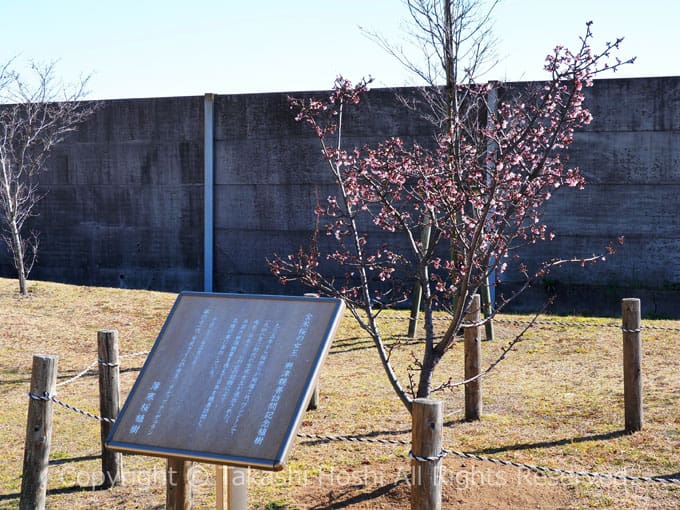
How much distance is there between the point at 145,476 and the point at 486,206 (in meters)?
3.03

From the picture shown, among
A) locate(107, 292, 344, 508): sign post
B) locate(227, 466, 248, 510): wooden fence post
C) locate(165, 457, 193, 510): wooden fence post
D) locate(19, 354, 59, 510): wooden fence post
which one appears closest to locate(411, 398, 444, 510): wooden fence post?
locate(107, 292, 344, 508): sign post

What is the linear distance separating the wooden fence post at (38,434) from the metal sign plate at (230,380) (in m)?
1.01

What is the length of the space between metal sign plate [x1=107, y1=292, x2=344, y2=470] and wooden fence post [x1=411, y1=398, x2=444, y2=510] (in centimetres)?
51

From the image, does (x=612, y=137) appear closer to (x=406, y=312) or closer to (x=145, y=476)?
(x=406, y=312)

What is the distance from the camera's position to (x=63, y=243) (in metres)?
15.0

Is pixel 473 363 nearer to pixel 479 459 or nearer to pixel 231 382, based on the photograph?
pixel 479 459

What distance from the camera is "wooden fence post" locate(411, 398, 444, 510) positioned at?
3541 millimetres

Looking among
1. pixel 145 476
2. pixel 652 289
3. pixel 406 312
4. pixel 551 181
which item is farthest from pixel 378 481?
pixel 652 289

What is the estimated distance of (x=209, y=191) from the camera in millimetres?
13938

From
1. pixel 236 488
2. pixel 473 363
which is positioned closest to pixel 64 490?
pixel 236 488

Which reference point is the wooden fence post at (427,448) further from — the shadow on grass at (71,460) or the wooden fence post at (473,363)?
the shadow on grass at (71,460)

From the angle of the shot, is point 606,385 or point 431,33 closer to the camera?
point 606,385

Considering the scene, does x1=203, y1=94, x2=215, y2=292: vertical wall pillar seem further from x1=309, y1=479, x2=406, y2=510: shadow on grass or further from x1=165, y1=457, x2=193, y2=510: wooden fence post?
x1=165, y1=457, x2=193, y2=510: wooden fence post

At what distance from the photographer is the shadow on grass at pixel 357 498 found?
4.93m
